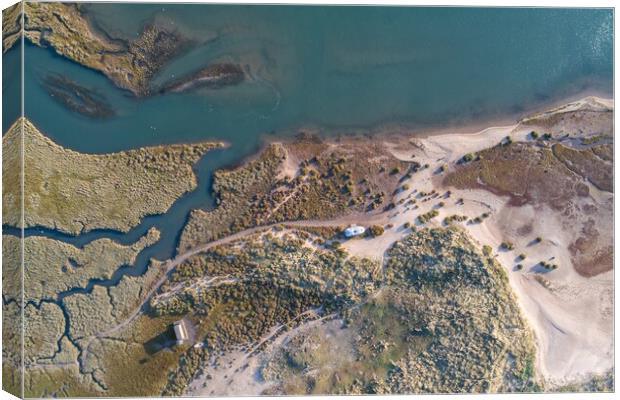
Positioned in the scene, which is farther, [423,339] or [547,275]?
[547,275]

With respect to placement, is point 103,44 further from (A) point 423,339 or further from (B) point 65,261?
(A) point 423,339

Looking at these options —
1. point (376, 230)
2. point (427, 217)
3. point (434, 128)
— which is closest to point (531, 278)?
point (427, 217)

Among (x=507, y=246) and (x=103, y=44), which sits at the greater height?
(x=103, y=44)

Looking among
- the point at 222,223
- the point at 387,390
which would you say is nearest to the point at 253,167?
the point at 222,223

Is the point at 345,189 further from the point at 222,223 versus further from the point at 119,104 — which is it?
the point at 119,104

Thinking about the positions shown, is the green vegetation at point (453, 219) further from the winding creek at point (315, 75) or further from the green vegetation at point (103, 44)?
the green vegetation at point (103, 44)

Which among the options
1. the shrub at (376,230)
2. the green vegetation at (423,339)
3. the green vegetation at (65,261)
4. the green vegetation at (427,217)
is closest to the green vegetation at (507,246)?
the green vegetation at (423,339)

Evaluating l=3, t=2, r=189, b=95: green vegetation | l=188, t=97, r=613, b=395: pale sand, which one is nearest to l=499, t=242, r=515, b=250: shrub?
l=188, t=97, r=613, b=395: pale sand

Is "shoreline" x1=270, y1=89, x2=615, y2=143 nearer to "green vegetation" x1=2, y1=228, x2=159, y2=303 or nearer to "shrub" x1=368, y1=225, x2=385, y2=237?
"shrub" x1=368, y1=225, x2=385, y2=237
